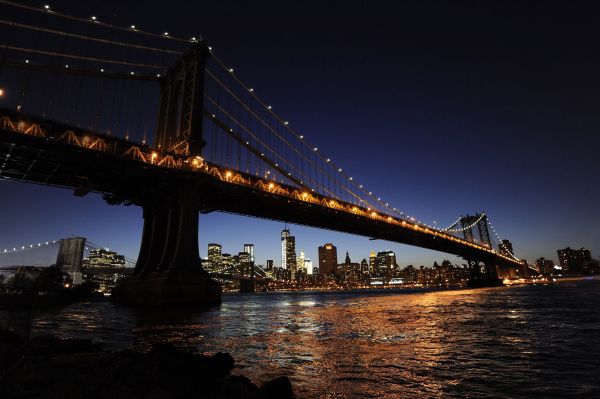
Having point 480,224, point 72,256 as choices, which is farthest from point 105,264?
point 480,224

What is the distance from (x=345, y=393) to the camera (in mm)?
6598

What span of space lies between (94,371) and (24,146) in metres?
32.3

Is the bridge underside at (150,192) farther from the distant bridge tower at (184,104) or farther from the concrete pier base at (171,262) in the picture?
the distant bridge tower at (184,104)

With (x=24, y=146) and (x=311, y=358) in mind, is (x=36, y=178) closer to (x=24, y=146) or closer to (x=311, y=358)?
(x=24, y=146)

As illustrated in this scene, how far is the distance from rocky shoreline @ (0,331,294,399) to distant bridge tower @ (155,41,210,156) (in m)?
33.9

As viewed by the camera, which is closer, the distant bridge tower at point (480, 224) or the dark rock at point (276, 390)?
the dark rock at point (276, 390)

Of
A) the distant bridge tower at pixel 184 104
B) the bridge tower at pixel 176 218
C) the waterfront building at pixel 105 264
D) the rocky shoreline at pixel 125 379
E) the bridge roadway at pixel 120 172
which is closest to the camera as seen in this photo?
the rocky shoreline at pixel 125 379

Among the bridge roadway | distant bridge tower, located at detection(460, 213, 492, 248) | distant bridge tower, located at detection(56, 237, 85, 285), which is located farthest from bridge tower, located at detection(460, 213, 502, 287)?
distant bridge tower, located at detection(56, 237, 85, 285)

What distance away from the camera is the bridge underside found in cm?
3183

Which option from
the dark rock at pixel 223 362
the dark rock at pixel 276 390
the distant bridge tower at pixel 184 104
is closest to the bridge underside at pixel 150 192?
the distant bridge tower at pixel 184 104

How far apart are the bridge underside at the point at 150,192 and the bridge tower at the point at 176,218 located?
94mm

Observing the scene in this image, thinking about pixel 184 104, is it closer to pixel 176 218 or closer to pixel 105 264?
pixel 176 218

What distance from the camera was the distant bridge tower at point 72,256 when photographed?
94312 mm

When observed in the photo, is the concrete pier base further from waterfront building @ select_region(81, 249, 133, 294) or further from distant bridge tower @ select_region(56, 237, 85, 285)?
waterfront building @ select_region(81, 249, 133, 294)
